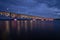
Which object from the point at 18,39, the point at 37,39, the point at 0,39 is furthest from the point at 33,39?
the point at 0,39

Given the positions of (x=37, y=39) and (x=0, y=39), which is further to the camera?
(x=37, y=39)

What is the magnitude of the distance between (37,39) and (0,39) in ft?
18.6

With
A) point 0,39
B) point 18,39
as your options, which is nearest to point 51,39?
point 18,39

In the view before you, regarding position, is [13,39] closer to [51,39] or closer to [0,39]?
[0,39]

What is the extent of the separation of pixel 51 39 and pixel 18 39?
5.38 meters

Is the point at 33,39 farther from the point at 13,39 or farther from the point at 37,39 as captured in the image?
the point at 13,39

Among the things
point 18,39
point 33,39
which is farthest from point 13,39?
point 33,39

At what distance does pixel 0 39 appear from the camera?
2012 centimetres

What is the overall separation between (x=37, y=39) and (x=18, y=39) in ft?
9.87

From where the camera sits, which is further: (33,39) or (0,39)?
(33,39)

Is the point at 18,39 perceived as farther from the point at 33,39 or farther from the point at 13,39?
→ the point at 33,39

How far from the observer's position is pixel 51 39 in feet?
73.6

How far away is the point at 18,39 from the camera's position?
2092 centimetres

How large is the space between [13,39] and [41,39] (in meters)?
4.35
